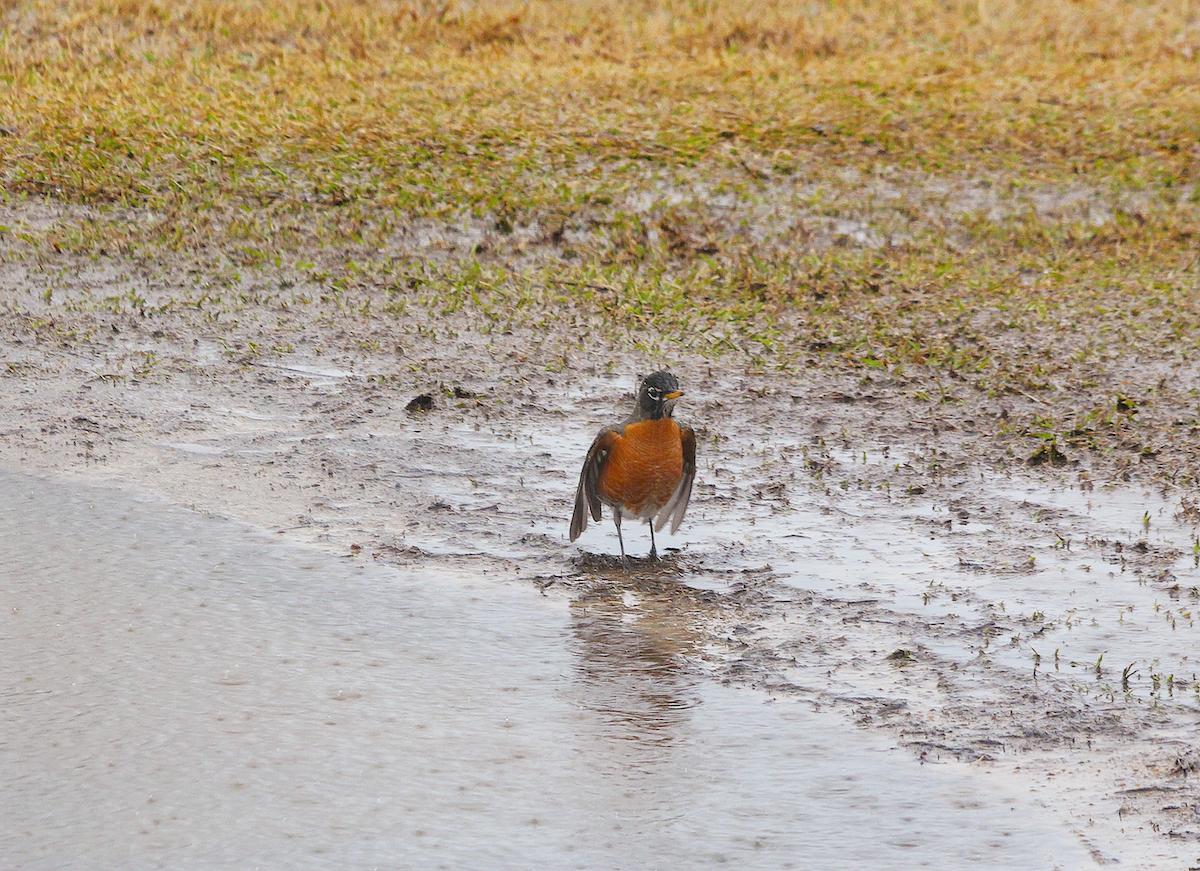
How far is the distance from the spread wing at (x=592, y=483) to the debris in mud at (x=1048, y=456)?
7.17 ft

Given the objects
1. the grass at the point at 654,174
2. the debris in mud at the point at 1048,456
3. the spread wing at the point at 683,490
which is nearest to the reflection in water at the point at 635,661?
the spread wing at the point at 683,490

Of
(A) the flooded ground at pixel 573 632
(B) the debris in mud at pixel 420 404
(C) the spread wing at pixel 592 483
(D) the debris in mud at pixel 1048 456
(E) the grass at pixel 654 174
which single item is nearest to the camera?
(A) the flooded ground at pixel 573 632

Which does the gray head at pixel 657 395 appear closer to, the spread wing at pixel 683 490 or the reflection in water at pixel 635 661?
the spread wing at pixel 683 490

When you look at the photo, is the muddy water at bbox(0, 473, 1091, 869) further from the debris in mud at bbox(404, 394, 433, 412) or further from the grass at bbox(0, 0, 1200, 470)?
the grass at bbox(0, 0, 1200, 470)

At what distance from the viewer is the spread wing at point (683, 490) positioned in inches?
252

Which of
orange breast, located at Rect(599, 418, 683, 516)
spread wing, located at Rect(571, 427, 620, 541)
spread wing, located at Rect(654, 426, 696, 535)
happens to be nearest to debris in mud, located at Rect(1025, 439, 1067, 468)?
spread wing, located at Rect(654, 426, 696, 535)

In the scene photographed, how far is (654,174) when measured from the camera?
1162 centimetres

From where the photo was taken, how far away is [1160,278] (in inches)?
407

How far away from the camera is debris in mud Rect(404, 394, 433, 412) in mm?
7949

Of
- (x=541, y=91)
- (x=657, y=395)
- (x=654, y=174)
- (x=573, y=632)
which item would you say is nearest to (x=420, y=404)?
(x=657, y=395)

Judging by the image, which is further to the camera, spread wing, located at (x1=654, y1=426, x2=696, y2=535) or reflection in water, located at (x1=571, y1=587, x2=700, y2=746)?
spread wing, located at (x1=654, y1=426, x2=696, y2=535)

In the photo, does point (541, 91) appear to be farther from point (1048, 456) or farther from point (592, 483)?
point (592, 483)

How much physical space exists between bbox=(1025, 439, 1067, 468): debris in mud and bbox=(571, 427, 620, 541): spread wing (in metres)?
2.19

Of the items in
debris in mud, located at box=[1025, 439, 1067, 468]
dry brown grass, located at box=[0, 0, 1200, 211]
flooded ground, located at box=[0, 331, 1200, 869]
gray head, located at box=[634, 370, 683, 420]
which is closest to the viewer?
flooded ground, located at box=[0, 331, 1200, 869]
